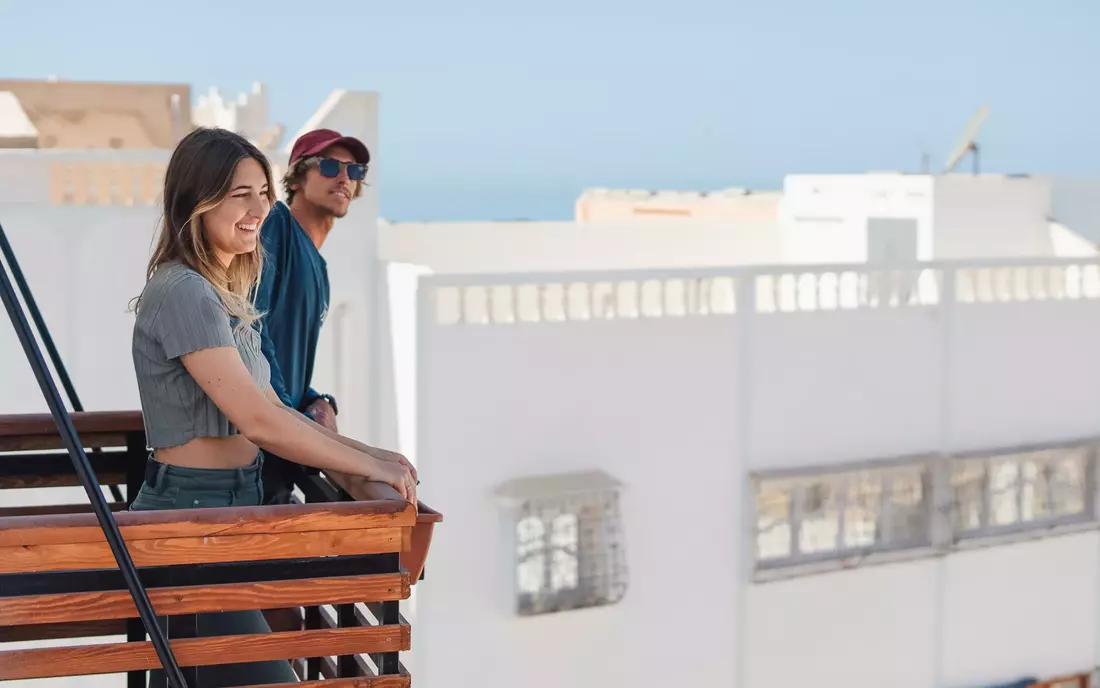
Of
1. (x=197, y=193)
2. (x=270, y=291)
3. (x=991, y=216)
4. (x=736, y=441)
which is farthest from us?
(x=991, y=216)

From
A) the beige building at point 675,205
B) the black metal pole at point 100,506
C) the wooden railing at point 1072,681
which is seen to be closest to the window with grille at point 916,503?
the wooden railing at point 1072,681

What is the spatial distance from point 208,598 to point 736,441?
6907mm

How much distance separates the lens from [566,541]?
27.0ft

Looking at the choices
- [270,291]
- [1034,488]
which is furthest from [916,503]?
[270,291]

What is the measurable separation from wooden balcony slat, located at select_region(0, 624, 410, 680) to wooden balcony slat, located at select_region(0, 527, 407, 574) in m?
0.14

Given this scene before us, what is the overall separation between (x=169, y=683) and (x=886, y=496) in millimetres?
7826

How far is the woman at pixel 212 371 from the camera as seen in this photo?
7.84 feet

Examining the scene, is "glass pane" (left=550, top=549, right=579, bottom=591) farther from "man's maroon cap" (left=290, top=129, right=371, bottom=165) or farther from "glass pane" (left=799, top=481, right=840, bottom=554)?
"man's maroon cap" (left=290, top=129, right=371, bottom=165)

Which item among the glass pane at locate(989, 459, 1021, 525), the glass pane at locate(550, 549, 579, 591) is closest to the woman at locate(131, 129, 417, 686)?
the glass pane at locate(550, 549, 579, 591)

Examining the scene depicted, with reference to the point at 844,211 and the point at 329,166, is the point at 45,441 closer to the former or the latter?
the point at 329,166

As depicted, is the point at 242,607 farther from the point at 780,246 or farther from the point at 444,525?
the point at 780,246

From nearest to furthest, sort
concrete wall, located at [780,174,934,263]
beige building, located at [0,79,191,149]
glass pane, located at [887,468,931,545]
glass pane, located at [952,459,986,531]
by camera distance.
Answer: glass pane, located at [887,468,931,545], glass pane, located at [952,459,986,531], beige building, located at [0,79,191,149], concrete wall, located at [780,174,934,263]

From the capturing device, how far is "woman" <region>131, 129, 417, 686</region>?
2.39 meters

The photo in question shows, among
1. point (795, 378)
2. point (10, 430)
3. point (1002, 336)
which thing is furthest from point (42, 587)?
point (1002, 336)
